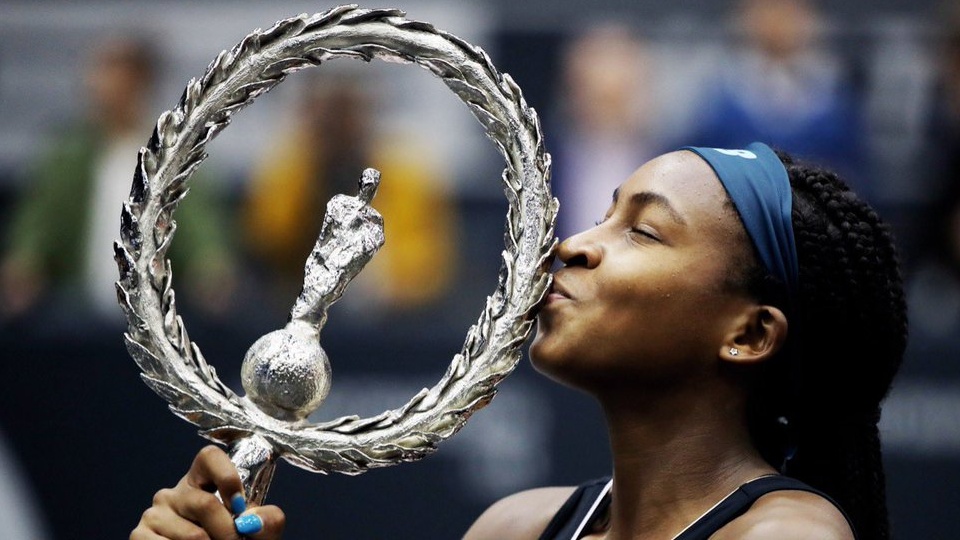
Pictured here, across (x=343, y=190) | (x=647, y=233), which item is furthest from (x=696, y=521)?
(x=343, y=190)

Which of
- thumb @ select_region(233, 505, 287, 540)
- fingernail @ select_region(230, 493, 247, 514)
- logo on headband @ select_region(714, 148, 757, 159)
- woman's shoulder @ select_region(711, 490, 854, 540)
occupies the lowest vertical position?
woman's shoulder @ select_region(711, 490, 854, 540)

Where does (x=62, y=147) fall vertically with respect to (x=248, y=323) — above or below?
above

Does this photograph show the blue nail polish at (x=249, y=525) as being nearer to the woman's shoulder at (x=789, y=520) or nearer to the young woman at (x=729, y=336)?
the young woman at (x=729, y=336)

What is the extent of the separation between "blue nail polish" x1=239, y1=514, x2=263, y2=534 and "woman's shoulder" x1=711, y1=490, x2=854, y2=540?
789mm

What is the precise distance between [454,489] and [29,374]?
1.68 metres

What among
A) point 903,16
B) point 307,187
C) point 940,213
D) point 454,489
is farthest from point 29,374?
point 903,16

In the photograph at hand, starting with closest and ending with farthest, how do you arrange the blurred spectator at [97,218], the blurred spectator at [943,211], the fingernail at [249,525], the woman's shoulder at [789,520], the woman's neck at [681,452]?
the fingernail at [249,525] < the woman's shoulder at [789,520] < the woman's neck at [681,452] < the blurred spectator at [97,218] < the blurred spectator at [943,211]

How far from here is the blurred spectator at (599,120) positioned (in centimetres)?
611

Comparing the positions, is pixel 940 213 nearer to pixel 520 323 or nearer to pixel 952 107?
pixel 952 107

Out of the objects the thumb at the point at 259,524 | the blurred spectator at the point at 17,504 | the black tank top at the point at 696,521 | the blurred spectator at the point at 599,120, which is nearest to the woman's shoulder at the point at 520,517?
the black tank top at the point at 696,521

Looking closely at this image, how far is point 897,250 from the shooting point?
2.87 metres

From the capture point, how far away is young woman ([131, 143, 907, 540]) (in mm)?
2666

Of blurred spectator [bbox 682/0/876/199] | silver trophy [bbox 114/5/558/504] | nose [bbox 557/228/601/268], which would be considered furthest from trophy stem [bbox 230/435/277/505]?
blurred spectator [bbox 682/0/876/199]

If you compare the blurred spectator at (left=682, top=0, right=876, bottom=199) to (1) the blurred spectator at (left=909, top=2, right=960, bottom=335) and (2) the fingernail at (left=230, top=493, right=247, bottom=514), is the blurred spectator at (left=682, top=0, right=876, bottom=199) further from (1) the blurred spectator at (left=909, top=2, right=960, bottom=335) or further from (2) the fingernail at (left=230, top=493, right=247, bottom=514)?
(2) the fingernail at (left=230, top=493, right=247, bottom=514)
